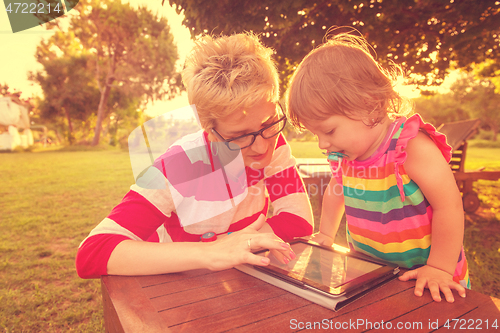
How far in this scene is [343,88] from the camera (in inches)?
52.6

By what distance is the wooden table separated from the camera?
773 millimetres

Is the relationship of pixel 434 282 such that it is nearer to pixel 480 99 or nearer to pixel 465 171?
pixel 465 171

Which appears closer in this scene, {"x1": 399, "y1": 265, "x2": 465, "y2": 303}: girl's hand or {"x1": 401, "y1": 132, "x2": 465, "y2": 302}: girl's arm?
{"x1": 399, "y1": 265, "x2": 465, "y2": 303}: girl's hand

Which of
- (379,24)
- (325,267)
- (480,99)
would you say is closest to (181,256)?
(325,267)

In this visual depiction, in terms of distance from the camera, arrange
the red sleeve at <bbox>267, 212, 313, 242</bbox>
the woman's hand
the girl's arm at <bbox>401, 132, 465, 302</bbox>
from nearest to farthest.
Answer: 1. the woman's hand
2. the girl's arm at <bbox>401, 132, 465, 302</bbox>
3. the red sleeve at <bbox>267, 212, 313, 242</bbox>

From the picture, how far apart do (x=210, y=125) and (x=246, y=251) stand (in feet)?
2.25

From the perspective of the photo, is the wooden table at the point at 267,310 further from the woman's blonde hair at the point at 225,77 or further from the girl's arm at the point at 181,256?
the woman's blonde hair at the point at 225,77

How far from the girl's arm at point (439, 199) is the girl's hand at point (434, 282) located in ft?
0.10

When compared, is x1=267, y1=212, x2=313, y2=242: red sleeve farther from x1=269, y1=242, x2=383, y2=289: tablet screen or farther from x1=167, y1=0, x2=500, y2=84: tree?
x1=167, y1=0, x2=500, y2=84: tree

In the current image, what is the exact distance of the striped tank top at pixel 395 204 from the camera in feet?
4.08

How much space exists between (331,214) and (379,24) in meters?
4.01

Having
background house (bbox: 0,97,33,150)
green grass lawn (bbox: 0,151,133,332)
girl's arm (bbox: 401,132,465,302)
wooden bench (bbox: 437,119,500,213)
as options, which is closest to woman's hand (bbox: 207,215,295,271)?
girl's arm (bbox: 401,132,465,302)

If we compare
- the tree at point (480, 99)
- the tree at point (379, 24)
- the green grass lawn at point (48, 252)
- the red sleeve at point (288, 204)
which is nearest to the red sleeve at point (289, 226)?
the red sleeve at point (288, 204)

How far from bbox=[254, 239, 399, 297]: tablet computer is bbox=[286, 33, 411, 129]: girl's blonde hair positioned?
0.60 m
